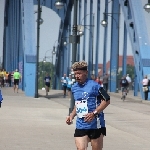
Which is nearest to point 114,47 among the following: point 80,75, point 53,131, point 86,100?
point 53,131

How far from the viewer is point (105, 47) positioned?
56.8 m

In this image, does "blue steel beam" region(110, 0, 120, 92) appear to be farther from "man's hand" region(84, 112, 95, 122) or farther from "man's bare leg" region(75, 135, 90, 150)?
"man's hand" region(84, 112, 95, 122)

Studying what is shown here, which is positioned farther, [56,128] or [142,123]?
[142,123]

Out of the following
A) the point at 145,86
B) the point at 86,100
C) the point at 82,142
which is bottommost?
the point at 145,86

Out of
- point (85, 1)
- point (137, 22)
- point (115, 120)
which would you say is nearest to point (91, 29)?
point (85, 1)

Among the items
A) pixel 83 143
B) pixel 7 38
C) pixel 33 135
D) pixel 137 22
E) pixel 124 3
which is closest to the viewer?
pixel 83 143

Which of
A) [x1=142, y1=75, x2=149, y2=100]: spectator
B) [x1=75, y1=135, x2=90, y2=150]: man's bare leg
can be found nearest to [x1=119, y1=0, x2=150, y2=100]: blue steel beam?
[x1=142, y1=75, x2=149, y2=100]: spectator

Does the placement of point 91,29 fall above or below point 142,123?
above

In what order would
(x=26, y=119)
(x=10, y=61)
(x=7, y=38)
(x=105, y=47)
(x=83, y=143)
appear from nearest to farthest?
(x=83, y=143)
(x=26, y=119)
(x=105, y=47)
(x=10, y=61)
(x=7, y=38)

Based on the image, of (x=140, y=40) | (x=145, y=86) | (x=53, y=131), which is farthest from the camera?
(x=140, y=40)

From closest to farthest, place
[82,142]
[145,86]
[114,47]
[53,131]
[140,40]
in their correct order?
[82,142] < [53,131] < [145,86] < [140,40] < [114,47]

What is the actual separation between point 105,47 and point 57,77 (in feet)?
55.2

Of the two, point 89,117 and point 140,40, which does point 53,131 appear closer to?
point 89,117

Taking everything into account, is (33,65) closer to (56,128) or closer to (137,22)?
(137,22)
